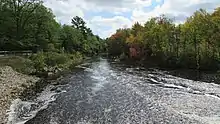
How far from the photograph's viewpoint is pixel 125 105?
923 inches

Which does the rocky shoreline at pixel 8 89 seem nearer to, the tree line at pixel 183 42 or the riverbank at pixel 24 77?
the riverbank at pixel 24 77

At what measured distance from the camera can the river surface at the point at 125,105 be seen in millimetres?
19375

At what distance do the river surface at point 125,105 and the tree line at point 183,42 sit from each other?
57.0 feet

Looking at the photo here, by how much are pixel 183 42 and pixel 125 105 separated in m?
38.7

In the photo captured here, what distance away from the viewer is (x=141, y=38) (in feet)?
247

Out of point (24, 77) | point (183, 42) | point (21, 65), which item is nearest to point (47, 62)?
point (21, 65)

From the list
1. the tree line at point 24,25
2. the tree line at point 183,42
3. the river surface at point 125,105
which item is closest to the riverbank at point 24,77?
the river surface at point 125,105

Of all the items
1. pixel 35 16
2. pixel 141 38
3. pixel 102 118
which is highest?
pixel 35 16

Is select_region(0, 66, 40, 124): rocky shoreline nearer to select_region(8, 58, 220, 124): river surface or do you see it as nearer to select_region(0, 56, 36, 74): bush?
select_region(8, 58, 220, 124): river surface

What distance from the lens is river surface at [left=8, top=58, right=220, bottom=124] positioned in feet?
63.6

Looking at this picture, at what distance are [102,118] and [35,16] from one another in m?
57.7

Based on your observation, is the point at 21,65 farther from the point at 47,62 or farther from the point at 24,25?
the point at 24,25

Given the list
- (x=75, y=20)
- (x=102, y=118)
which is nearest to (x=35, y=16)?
(x=102, y=118)

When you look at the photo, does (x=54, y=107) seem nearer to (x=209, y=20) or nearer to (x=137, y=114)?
(x=137, y=114)
